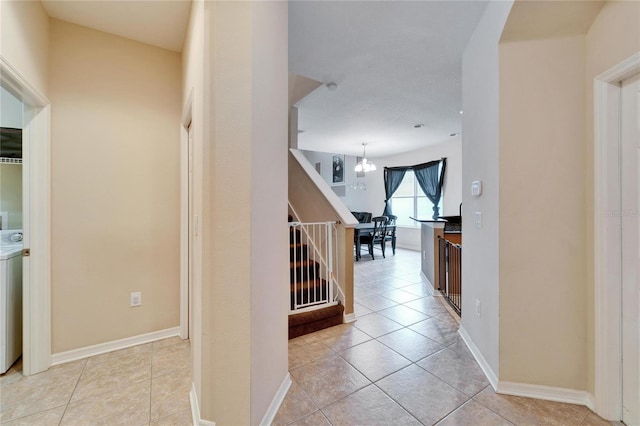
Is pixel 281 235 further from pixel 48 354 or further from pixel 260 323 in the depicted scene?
pixel 48 354

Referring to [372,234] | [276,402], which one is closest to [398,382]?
[276,402]

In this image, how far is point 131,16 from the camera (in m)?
1.93

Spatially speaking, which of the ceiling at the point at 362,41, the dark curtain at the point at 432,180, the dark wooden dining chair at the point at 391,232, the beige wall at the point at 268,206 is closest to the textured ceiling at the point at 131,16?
the ceiling at the point at 362,41

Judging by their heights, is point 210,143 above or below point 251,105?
below

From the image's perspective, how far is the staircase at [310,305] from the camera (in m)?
2.42

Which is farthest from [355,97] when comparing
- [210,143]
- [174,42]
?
[210,143]

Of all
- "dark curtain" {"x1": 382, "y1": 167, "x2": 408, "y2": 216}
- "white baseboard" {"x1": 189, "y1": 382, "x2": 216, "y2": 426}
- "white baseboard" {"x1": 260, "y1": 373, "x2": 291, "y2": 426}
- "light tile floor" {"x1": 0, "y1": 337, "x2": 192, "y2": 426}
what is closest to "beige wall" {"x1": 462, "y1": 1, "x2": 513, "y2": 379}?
"white baseboard" {"x1": 260, "y1": 373, "x2": 291, "y2": 426}

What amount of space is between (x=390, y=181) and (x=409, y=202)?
815 millimetres

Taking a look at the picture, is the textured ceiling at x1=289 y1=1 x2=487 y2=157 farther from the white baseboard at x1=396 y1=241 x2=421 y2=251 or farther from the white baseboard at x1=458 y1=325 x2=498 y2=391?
the white baseboard at x1=396 y1=241 x2=421 y2=251

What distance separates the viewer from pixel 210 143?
128cm

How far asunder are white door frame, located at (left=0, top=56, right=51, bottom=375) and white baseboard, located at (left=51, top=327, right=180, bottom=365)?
99 millimetres

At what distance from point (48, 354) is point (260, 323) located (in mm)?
1771

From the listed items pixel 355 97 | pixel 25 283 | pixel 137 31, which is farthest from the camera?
pixel 355 97

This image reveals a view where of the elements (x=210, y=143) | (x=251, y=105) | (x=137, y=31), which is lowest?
(x=210, y=143)
